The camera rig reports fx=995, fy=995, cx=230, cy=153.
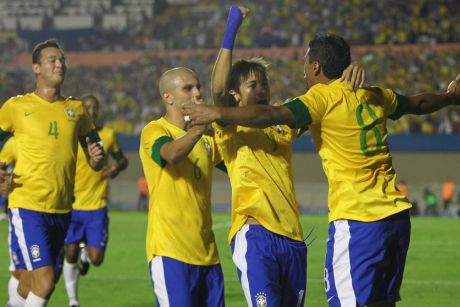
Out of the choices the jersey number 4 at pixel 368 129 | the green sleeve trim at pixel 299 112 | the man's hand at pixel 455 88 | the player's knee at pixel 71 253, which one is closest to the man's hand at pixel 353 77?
the jersey number 4 at pixel 368 129

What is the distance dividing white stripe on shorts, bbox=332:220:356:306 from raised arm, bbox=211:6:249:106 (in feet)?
3.67

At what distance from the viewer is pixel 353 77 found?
627 cm

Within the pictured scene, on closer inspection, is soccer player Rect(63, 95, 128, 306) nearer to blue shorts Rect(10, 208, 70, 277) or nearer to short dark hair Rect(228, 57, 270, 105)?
blue shorts Rect(10, 208, 70, 277)

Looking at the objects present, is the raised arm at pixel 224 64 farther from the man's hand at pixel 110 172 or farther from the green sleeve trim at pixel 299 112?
the man's hand at pixel 110 172

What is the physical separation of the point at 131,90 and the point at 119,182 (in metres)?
5.74

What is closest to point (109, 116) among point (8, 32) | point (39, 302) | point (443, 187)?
point (8, 32)

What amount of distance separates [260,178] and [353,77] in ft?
3.25

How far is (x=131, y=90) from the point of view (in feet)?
126

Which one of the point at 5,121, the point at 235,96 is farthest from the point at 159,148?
the point at 5,121

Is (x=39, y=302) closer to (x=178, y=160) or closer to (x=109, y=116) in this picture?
(x=178, y=160)

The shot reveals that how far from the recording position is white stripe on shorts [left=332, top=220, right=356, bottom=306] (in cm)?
635

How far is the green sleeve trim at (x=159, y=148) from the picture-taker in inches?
249

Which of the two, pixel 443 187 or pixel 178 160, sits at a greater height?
pixel 178 160

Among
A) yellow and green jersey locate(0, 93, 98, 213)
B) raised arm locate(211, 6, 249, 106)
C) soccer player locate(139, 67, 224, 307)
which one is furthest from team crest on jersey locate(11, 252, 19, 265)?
raised arm locate(211, 6, 249, 106)
